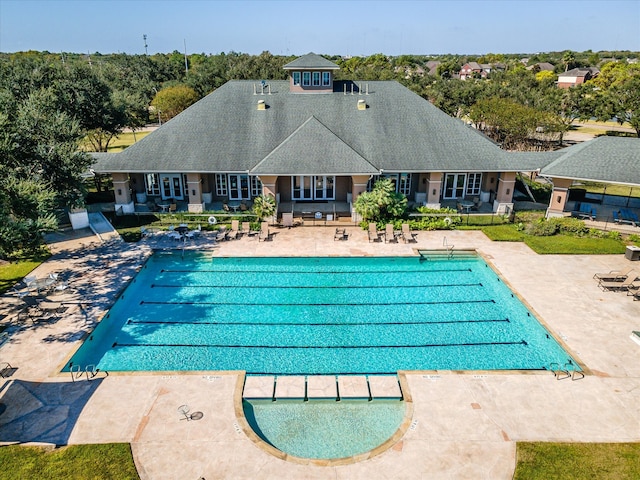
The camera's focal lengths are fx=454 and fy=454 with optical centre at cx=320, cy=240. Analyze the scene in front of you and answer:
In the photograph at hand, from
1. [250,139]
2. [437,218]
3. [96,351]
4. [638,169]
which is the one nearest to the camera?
[96,351]

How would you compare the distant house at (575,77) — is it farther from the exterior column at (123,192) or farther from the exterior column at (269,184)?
the exterior column at (123,192)

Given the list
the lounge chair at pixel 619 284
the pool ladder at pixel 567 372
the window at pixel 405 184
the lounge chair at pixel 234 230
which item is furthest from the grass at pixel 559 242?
the lounge chair at pixel 234 230

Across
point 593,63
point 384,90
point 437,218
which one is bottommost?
point 437,218

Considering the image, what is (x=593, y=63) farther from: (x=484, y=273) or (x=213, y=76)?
(x=484, y=273)

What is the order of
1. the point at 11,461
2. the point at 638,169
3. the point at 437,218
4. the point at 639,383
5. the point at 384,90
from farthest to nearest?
the point at 384,90 → the point at 437,218 → the point at 638,169 → the point at 639,383 → the point at 11,461

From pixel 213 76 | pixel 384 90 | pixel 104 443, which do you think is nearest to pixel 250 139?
pixel 384 90

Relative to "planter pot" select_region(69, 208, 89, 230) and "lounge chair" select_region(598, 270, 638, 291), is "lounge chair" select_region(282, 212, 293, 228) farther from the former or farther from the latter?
"lounge chair" select_region(598, 270, 638, 291)
